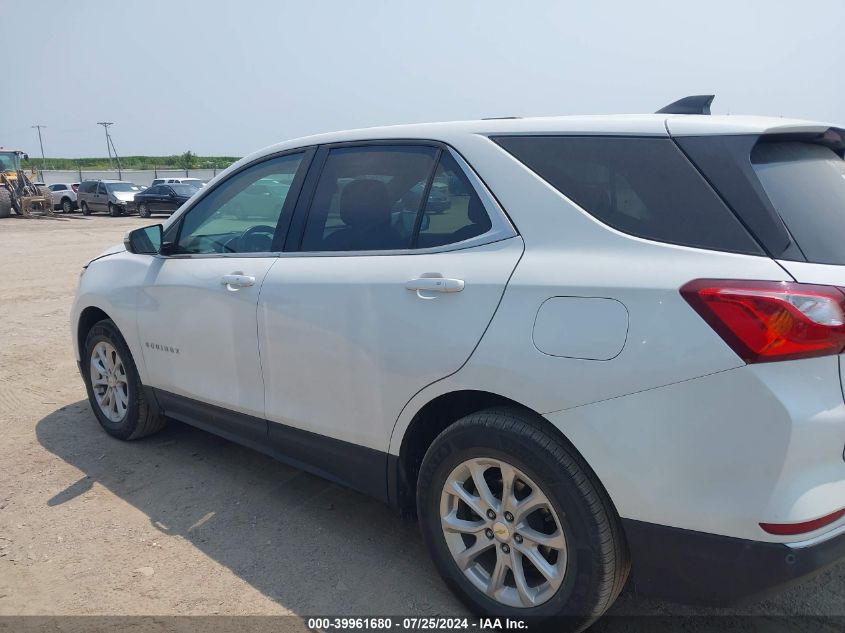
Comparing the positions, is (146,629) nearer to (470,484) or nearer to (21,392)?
(470,484)

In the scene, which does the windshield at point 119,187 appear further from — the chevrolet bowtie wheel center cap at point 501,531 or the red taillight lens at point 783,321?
the red taillight lens at point 783,321

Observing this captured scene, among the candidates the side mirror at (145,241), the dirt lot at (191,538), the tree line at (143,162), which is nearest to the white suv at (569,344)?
the dirt lot at (191,538)

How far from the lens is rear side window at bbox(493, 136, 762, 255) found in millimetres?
2035

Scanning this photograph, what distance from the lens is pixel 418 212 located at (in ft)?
9.07

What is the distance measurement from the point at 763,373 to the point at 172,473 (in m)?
3.29

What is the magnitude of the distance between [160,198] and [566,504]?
30.3 metres

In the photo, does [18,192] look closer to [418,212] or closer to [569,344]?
[418,212]

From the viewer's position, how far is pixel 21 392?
539cm

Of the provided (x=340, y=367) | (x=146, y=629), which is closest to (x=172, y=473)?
(x=146, y=629)

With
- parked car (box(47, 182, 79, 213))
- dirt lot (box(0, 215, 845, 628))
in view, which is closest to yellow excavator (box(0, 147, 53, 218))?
parked car (box(47, 182, 79, 213))

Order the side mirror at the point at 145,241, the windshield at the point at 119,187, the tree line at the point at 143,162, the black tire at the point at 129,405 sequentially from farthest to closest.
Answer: the tree line at the point at 143,162
the windshield at the point at 119,187
the black tire at the point at 129,405
the side mirror at the point at 145,241

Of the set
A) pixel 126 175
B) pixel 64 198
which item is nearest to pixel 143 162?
pixel 126 175

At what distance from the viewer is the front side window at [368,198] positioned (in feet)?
9.27

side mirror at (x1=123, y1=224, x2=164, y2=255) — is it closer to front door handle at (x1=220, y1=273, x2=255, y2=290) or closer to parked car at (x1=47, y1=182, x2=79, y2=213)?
front door handle at (x1=220, y1=273, x2=255, y2=290)
